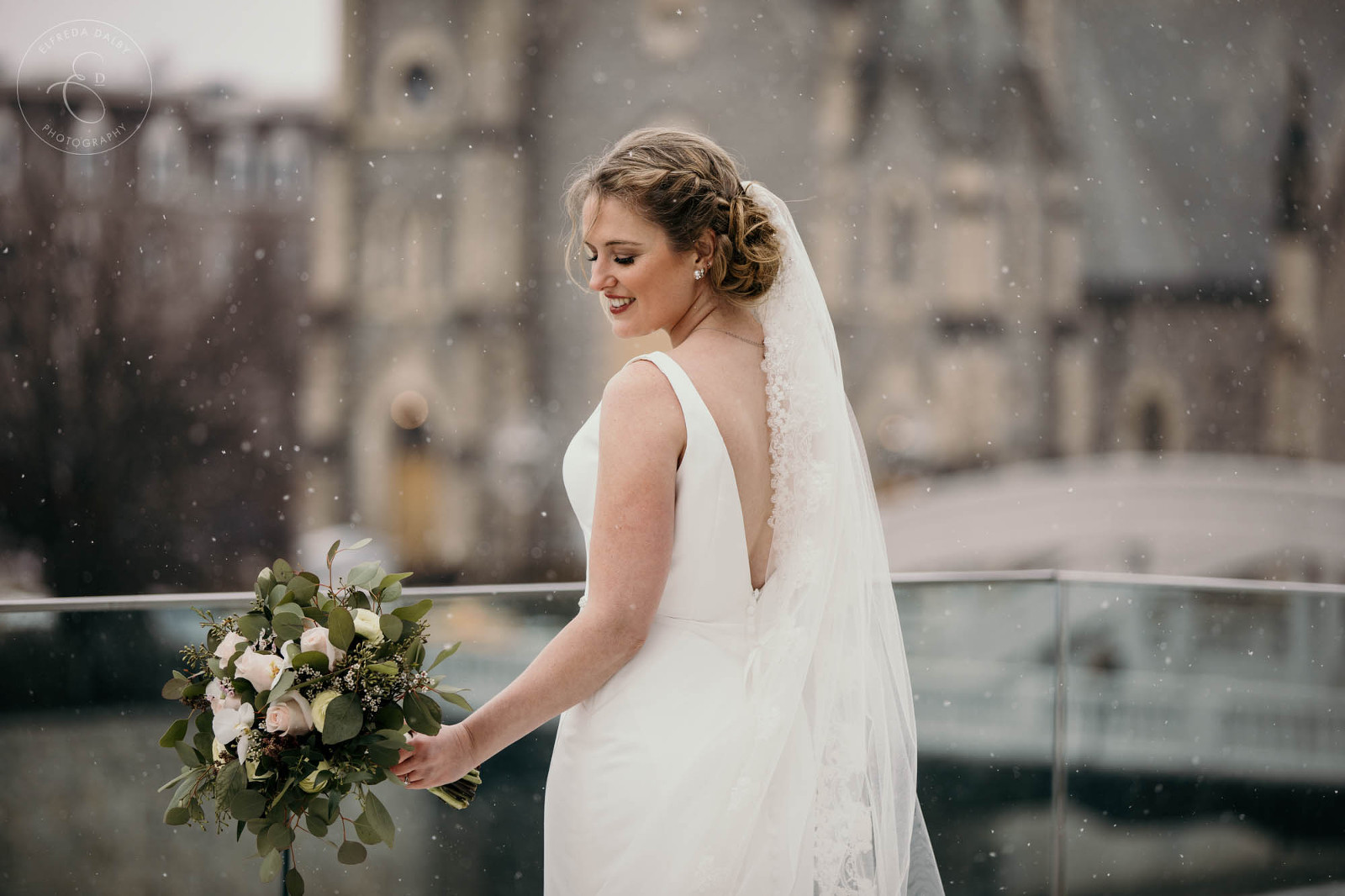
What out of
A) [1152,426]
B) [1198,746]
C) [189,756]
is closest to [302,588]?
[189,756]

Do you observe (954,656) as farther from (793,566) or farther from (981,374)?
(981,374)

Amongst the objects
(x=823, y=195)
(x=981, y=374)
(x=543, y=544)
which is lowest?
(x=543, y=544)

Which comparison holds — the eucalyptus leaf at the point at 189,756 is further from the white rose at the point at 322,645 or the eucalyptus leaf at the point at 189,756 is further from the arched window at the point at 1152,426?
the arched window at the point at 1152,426

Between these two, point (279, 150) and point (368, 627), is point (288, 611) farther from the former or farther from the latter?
point (279, 150)

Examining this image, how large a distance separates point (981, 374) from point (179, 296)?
14.4 meters

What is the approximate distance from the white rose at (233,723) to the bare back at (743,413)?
1.95 ft

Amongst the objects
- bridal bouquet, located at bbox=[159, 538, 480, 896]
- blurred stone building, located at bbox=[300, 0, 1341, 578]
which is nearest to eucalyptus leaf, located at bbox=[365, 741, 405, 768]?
bridal bouquet, located at bbox=[159, 538, 480, 896]

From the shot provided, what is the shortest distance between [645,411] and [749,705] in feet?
1.26

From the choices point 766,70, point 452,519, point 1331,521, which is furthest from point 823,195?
point 1331,521

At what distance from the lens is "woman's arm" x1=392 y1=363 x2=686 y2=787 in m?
1.15

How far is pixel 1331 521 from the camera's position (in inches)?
149

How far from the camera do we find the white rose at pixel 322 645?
1131 mm

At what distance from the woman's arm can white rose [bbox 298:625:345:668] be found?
0.44ft

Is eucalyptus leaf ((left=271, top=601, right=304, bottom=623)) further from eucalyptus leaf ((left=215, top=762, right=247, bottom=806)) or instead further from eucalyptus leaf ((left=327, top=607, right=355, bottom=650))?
eucalyptus leaf ((left=215, top=762, right=247, bottom=806))
